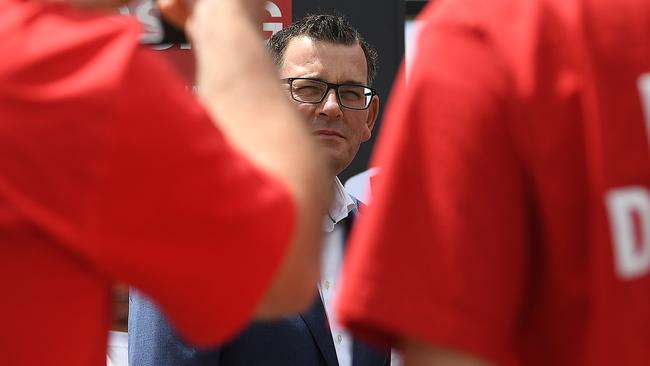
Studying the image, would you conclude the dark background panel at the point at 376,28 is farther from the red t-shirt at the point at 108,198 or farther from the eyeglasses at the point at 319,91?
the red t-shirt at the point at 108,198

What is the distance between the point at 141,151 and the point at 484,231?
12.2 inches

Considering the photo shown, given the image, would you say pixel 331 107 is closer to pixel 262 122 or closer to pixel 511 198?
pixel 262 122

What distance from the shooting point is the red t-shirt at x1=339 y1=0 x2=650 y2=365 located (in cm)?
90

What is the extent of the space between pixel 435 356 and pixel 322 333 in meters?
1.69

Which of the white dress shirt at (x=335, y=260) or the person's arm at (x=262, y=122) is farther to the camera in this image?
the white dress shirt at (x=335, y=260)

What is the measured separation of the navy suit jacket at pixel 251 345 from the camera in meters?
2.49

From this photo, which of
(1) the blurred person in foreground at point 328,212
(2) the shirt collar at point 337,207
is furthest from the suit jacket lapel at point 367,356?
(2) the shirt collar at point 337,207

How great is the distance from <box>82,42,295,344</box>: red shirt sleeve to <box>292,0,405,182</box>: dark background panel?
257 centimetres

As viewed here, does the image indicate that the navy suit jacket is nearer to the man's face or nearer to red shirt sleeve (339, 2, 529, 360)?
the man's face

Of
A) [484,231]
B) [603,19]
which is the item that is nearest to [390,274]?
[484,231]

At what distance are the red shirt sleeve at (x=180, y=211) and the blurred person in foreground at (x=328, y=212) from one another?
1.49m

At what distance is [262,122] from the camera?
1.04 metres

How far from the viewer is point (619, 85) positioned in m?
0.94

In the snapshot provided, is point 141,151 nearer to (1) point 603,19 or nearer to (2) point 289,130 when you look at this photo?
(2) point 289,130
